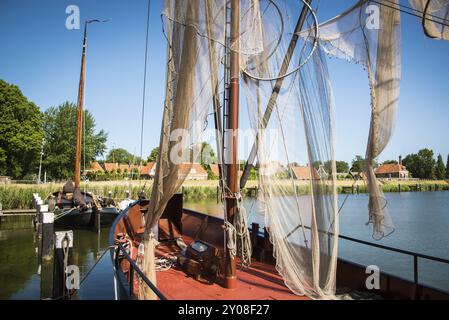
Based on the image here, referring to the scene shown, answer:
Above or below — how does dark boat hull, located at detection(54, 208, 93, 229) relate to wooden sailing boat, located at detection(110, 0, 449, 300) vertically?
below

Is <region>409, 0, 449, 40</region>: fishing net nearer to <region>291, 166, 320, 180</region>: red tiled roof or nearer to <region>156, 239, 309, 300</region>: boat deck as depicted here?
<region>291, 166, 320, 180</region>: red tiled roof

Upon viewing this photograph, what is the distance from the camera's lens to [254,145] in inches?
183

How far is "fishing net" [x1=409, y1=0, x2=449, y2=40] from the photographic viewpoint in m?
3.57

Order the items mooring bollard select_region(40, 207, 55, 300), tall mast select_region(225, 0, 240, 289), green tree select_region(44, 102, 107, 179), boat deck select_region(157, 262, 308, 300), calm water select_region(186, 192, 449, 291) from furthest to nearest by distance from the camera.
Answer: green tree select_region(44, 102, 107, 179) → calm water select_region(186, 192, 449, 291) → mooring bollard select_region(40, 207, 55, 300) → tall mast select_region(225, 0, 240, 289) → boat deck select_region(157, 262, 308, 300)

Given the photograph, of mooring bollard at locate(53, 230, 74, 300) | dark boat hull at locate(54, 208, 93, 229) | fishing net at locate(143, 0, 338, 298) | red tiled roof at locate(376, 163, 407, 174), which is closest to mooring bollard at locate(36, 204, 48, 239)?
dark boat hull at locate(54, 208, 93, 229)

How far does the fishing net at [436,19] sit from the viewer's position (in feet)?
11.7

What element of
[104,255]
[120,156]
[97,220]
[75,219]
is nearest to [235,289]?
[104,255]

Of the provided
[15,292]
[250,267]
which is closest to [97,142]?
[15,292]

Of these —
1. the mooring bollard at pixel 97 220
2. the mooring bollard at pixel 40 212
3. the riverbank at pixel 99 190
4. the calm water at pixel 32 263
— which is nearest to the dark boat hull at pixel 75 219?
the mooring bollard at pixel 97 220

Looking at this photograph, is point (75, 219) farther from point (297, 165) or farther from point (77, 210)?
point (297, 165)

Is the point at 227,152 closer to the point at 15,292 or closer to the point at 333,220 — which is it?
the point at 333,220

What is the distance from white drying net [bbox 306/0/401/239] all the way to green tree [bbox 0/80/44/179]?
3856 centimetres

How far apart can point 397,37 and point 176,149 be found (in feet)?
11.0

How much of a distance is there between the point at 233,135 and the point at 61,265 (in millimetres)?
5236
